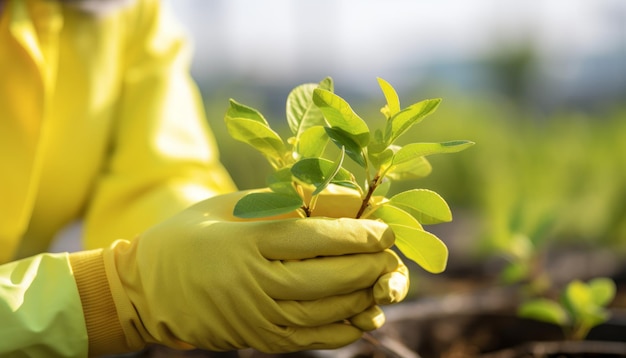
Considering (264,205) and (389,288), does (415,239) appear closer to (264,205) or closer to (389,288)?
(389,288)

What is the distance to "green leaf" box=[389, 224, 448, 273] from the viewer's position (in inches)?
38.0

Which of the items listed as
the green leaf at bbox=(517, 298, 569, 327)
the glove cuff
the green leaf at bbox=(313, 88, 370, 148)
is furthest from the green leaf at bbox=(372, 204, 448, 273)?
the green leaf at bbox=(517, 298, 569, 327)

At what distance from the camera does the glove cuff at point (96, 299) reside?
109 centimetres

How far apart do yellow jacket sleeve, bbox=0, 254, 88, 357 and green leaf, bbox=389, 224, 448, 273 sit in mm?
446

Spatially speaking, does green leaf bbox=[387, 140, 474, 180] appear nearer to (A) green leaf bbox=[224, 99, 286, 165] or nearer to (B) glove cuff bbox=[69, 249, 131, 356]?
(A) green leaf bbox=[224, 99, 286, 165]

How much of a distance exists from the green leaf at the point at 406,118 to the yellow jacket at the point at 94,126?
1.98ft

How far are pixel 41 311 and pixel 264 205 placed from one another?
36 centimetres

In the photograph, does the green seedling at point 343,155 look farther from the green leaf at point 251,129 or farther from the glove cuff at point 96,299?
the glove cuff at point 96,299

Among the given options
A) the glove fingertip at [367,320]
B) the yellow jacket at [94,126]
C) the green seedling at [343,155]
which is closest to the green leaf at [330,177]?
the green seedling at [343,155]

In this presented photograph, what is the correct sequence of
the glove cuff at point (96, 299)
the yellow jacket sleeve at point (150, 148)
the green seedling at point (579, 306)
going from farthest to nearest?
the yellow jacket sleeve at point (150, 148), the green seedling at point (579, 306), the glove cuff at point (96, 299)

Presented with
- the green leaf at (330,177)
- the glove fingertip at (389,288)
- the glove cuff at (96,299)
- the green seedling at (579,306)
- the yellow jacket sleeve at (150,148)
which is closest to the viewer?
the green leaf at (330,177)

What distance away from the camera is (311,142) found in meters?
0.97

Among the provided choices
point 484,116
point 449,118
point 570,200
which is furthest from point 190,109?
point 484,116

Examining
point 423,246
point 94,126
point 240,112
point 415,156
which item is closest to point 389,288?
point 423,246
